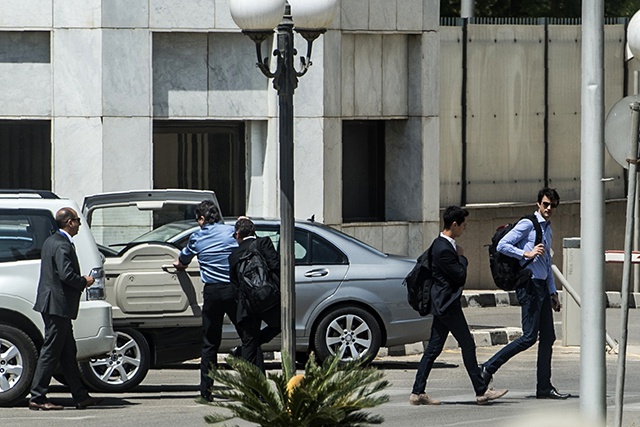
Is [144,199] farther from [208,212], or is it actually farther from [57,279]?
[57,279]

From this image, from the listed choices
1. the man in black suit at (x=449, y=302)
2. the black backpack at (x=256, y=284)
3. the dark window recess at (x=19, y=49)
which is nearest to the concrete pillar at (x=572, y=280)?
the man in black suit at (x=449, y=302)

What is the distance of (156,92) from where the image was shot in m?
19.6

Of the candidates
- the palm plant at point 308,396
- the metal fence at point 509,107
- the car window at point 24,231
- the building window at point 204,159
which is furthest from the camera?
the metal fence at point 509,107

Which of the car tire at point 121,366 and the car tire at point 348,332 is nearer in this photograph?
the car tire at point 121,366

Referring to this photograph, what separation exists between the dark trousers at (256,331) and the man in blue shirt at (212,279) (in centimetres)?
12

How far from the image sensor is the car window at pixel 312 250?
50.1ft

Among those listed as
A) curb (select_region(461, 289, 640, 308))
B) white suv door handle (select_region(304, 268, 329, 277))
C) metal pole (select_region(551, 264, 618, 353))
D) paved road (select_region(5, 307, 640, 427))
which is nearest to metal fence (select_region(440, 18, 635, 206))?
curb (select_region(461, 289, 640, 308))

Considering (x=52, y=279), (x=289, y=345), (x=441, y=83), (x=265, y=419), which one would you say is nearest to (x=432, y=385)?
(x=289, y=345)

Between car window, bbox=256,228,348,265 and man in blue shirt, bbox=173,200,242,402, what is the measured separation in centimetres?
239

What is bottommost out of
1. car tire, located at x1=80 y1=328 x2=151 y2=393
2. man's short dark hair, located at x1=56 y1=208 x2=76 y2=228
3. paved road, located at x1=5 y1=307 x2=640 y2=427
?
paved road, located at x1=5 y1=307 x2=640 y2=427

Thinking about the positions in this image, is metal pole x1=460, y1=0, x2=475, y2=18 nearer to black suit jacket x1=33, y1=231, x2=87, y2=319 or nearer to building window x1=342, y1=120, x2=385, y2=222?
building window x1=342, y1=120, x2=385, y2=222

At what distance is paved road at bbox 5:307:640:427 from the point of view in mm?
11797

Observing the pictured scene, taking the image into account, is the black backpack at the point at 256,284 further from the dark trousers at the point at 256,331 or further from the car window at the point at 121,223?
the car window at the point at 121,223

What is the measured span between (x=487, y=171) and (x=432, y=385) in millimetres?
10242
